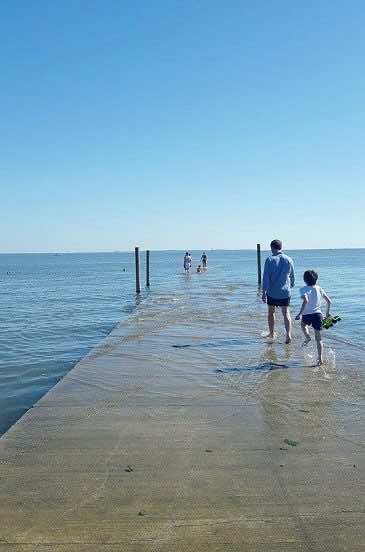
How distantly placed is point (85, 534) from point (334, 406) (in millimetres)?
3832

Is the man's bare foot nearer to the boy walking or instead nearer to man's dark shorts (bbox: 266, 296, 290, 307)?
man's dark shorts (bbox: 266, 296, 290, 307)

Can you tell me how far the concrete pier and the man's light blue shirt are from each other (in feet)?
9.20

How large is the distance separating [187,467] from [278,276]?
6.49 meters

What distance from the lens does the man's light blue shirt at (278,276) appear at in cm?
1020

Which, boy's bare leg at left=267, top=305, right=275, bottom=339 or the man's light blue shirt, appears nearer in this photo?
the man's light blue shirt

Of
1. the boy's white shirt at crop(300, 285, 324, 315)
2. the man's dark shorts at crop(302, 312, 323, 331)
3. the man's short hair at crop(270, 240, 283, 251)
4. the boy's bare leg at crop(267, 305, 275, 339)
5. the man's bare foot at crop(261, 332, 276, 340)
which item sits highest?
the man's short hair at crop(270, 240, 283, 251)

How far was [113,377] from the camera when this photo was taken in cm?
798

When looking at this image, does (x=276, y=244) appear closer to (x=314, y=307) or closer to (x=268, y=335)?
(x=314, y=307)

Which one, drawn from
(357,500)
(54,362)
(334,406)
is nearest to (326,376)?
(334,406)

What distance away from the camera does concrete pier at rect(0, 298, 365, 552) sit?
3301mm

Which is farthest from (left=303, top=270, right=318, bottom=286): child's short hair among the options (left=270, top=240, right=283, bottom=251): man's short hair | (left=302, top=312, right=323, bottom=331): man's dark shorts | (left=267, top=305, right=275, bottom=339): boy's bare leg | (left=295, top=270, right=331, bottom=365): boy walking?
(left=267, top=305, right=275, bottom=339): boy's bare leg

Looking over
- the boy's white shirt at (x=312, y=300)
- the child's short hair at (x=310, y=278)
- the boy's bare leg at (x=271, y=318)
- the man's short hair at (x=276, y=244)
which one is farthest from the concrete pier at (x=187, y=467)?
A: the man's short hair at (x=276, y=244)

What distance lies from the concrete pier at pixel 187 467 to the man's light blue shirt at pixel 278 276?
2.80 meters

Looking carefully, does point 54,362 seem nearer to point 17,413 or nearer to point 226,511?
point 17,413
